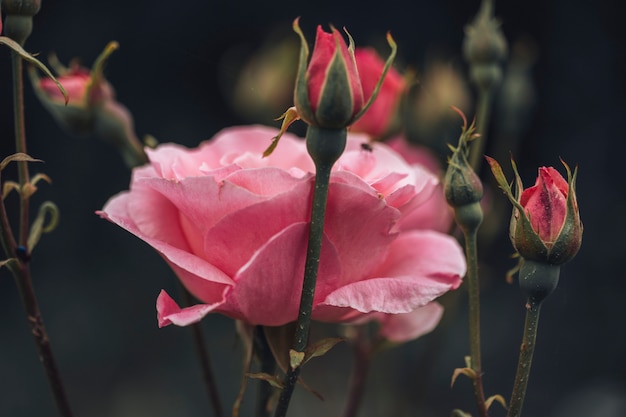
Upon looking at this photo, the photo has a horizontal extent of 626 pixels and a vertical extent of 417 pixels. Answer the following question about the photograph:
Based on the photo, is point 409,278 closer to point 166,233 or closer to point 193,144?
point 166,233

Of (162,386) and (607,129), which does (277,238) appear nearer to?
(162,386)

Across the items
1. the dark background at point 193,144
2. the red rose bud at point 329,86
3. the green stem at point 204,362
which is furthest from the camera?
the dark background at point 193,144

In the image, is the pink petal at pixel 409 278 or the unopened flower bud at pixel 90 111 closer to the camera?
the pink petal at pixel 409 278

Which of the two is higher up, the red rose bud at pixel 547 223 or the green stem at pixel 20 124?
the green stem at pixel 20 124

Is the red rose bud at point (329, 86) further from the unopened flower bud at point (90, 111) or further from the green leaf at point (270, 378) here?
the unopened flower bud at point (90, 111)

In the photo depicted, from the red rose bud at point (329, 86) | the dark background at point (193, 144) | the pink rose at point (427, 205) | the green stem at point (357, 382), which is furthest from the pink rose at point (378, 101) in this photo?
the dark background at point (193, 144)

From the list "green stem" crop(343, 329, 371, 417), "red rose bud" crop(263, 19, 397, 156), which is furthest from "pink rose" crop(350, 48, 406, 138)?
"red rose bud" crop(263, 19, 397, 156)

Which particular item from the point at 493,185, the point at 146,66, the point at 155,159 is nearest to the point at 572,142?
the point at 146,66
